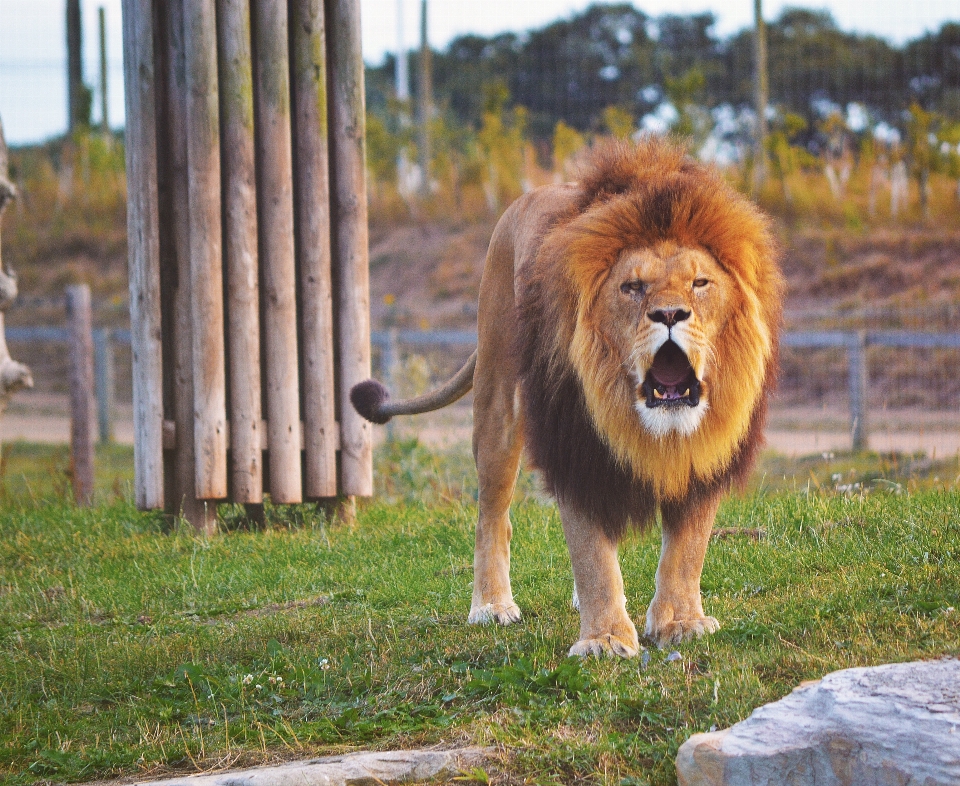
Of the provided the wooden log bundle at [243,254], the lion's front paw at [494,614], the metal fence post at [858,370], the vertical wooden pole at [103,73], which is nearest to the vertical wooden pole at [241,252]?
the wooden log bundle at [243,254]

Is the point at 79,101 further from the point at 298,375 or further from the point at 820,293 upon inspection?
the point at 298,375

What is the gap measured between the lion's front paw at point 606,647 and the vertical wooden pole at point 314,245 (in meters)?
3.48

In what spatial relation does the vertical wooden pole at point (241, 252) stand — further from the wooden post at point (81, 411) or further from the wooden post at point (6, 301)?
the wooden post at point (81, 411)

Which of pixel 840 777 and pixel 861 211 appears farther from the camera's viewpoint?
pixel 861 211

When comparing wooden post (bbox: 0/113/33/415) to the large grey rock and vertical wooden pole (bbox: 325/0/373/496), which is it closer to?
vertical wooden pole (bbox: 325/0/373/496)

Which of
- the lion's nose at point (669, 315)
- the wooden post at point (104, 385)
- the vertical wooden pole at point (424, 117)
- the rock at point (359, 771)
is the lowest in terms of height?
the wooden post at point (104, 385)

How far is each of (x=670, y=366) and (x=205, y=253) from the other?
3.93m

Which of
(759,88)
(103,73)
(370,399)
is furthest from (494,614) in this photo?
(103,73)

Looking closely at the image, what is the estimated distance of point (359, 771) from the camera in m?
3.32

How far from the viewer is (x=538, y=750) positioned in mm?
3348

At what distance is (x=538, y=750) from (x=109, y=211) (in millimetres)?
25590

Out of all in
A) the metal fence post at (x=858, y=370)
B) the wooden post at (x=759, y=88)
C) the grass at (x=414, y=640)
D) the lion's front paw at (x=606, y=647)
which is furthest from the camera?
the wooden post at (x=759, y=88)

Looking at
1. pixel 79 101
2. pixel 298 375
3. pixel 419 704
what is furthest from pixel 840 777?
pixel 79 101

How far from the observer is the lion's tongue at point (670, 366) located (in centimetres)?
397
